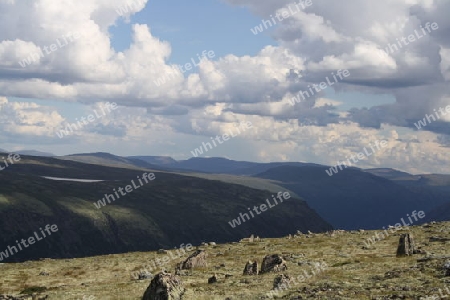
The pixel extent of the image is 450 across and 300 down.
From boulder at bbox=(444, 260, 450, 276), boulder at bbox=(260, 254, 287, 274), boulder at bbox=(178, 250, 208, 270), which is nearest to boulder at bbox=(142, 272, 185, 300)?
boulder at bbox=(260, 254, 287, 274)

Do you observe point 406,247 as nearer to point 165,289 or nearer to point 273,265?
point 273,265

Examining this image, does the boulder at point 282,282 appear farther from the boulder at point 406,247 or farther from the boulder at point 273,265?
the boulder at point 406,247

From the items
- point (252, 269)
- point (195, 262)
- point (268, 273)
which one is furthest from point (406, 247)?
point (195, 262)

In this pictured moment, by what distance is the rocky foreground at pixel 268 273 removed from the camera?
35.4m

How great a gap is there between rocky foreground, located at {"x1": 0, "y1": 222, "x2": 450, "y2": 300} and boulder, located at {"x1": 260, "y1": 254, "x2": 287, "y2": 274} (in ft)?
0.36

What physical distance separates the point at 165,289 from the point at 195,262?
94.6 feet

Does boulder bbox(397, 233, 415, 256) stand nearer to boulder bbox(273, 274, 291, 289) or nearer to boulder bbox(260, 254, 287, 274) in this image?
boulder bbox(260, 254, 287, 274)

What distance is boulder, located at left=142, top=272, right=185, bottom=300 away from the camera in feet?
110

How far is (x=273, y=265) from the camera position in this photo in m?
50.8

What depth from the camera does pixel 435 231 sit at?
8175 cm

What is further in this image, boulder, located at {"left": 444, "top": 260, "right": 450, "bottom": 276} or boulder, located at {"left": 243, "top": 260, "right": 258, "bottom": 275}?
boulder, located at {"left": 243, "top": 260, "right": 258, "bottom": 275}

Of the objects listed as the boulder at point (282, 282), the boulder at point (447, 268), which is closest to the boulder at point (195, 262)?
the boulder at point (282, 282)

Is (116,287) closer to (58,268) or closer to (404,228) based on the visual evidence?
(58,268)

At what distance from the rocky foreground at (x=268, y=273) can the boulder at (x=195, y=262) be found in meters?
0.13
